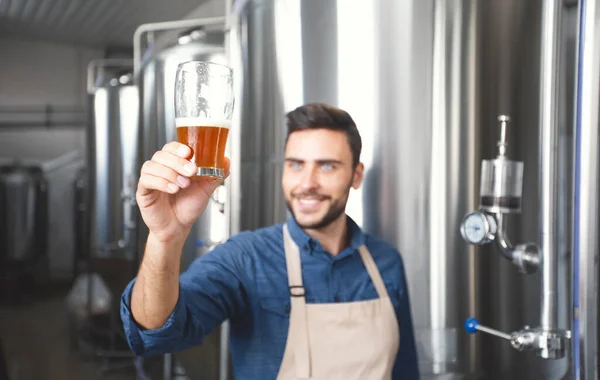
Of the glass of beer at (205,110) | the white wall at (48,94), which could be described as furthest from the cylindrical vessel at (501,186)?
the white wall at (48,94)

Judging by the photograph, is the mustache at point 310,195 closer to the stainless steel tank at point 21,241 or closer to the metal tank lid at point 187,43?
the metal tank lid at point 187,43

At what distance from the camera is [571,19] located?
166 centimetres

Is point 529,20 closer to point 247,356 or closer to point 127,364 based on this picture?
point 247,356

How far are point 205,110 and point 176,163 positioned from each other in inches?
5.3

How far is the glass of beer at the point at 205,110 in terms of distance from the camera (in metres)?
0.87

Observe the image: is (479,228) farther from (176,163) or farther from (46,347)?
(46,347)

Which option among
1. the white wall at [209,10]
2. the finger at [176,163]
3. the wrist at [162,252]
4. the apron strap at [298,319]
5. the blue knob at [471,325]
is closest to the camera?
the finger at [176,163]

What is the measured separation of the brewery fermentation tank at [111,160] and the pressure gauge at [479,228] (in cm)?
76

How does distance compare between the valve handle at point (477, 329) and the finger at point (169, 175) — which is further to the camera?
the valve handle at point (477, 329)

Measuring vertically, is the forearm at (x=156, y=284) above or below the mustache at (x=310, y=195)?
below

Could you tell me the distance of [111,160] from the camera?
4.80ft

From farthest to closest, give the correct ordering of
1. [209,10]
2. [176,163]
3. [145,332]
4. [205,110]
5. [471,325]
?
1. [209,10]
2. [471,325]
3. [145,332]
4. [205,110]
5. [176,163]

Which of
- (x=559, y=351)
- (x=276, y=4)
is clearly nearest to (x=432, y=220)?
(x=559, y=351)

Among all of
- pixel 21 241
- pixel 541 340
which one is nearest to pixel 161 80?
pixel 21 241
